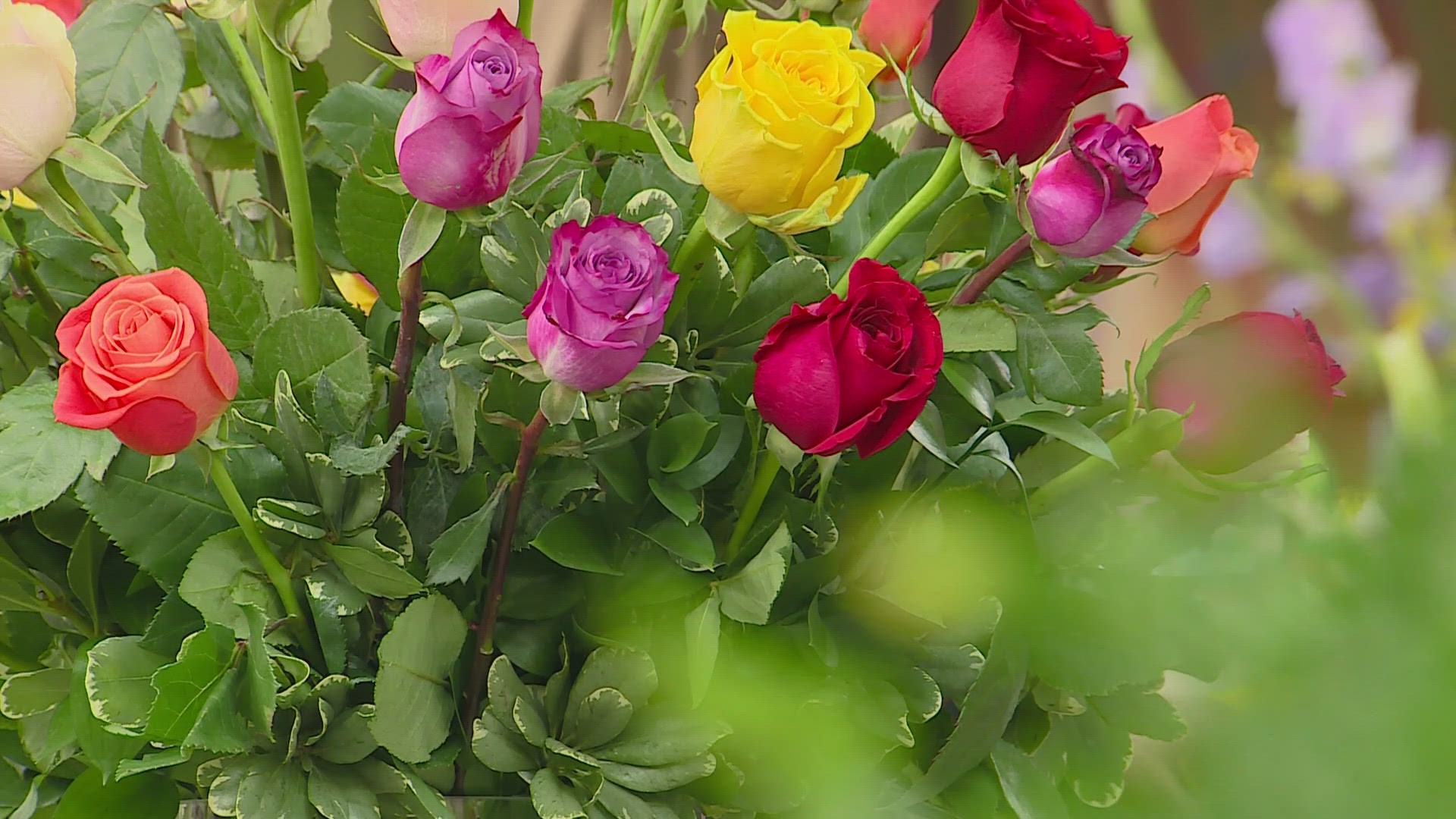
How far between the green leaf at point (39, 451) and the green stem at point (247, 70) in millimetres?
113

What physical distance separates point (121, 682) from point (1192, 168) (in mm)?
327

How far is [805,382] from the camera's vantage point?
0.89 ft

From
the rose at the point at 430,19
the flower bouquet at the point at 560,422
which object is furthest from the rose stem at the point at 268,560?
the rose at the point at 430,19

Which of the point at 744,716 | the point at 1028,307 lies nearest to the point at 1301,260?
the point at 1028,307

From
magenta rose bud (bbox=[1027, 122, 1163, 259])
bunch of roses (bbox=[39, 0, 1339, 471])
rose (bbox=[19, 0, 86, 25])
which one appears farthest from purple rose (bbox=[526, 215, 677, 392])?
rose (bbox=[19, 0, 86, 25])

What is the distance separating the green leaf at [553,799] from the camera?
11.9 inches

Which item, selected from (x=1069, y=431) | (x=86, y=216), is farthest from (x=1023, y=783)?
(x=86, y=216)

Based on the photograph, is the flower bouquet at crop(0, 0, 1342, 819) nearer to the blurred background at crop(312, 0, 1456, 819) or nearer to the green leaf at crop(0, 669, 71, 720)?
the green leaf at crop(0, 669, 71, 720)

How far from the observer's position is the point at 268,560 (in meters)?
0.31

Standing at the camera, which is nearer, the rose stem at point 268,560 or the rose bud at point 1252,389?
the rose bud at point 1252,389

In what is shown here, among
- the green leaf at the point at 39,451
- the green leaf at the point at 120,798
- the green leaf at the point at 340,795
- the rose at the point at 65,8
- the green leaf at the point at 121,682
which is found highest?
the rose at the point at 65,8

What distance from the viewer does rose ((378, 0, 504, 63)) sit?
287mm

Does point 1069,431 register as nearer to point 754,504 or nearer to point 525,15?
point 754,504

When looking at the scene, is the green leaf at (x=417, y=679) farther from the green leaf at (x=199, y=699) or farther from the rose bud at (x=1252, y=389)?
the rose bud at (x=1252, y=389)
